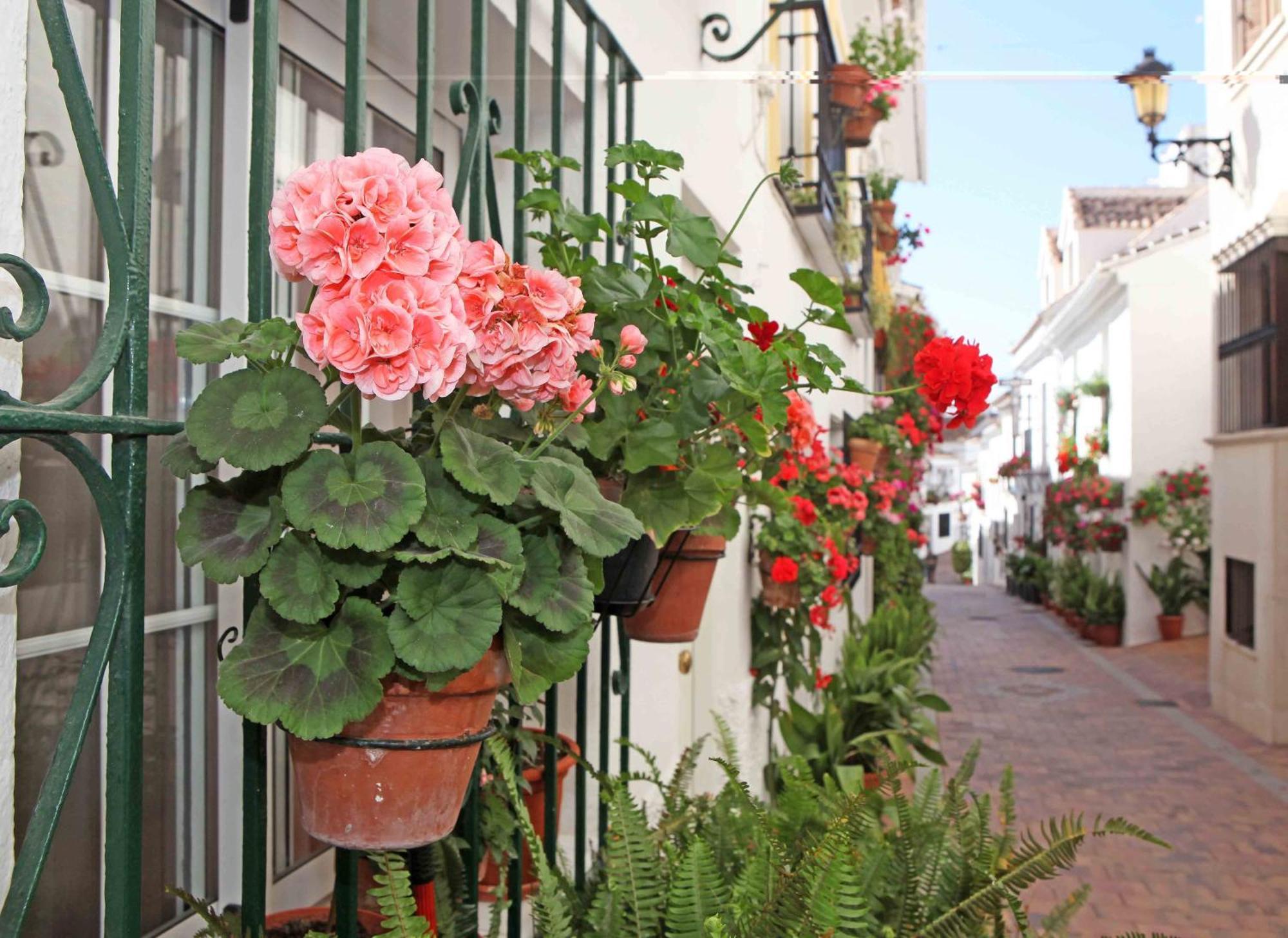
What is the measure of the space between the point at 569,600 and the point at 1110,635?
55.1 ft

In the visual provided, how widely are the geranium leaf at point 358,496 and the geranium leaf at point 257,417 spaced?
32mm

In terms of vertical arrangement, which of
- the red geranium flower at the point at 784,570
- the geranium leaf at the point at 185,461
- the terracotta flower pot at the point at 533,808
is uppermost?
the geranium leaf at the point at 185,461

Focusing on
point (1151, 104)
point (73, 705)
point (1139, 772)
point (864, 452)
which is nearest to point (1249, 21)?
point (1151, 104)

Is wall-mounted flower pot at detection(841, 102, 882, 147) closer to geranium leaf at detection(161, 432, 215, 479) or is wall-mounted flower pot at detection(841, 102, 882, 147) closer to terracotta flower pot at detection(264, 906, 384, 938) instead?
terracotta flower pot at detection(264, 906, 384, 938)

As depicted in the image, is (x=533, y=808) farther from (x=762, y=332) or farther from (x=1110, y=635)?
(x=1110, y=635)

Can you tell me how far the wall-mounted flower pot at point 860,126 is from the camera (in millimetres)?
8336

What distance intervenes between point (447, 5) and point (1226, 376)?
11.2 m

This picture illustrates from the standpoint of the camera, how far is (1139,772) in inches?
340

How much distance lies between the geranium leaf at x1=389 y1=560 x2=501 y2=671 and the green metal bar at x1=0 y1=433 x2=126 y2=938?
272mm

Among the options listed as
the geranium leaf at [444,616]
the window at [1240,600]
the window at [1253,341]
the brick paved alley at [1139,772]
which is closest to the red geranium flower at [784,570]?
the brick paved alley at [1139,772]

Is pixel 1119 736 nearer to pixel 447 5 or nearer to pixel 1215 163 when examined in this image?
pixel 1215 163

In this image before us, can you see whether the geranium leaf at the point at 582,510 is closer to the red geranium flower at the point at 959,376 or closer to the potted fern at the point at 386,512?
the potted fern at the point at 386,512

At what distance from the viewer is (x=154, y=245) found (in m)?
1.92

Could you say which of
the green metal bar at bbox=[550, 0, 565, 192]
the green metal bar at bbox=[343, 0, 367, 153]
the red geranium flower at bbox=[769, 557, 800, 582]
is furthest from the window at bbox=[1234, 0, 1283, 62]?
the green metal bar at bbox=[343, 0, 367, 153]
